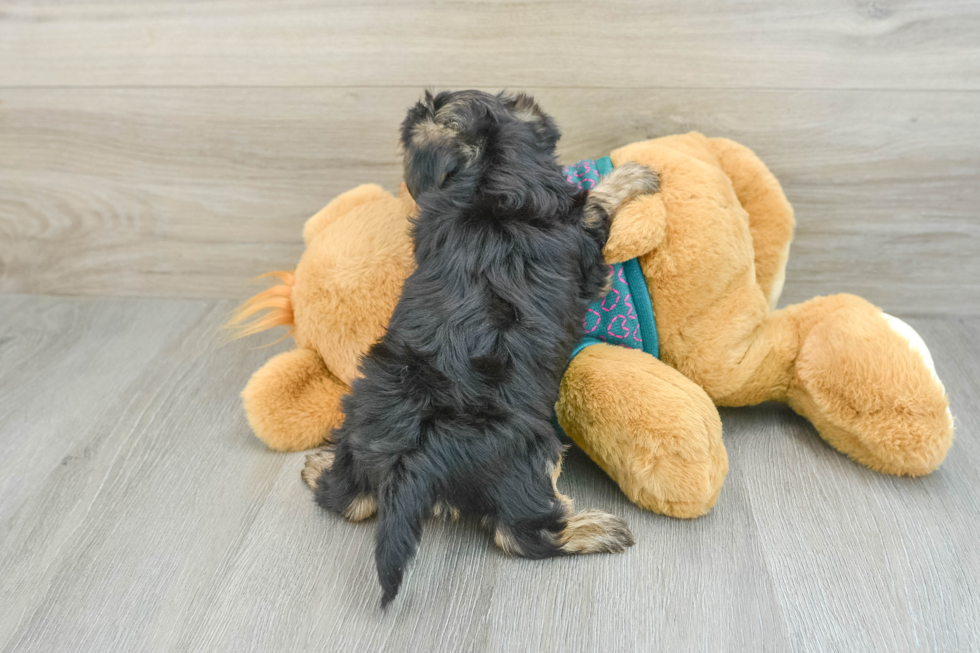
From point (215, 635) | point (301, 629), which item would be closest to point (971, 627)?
point (301, 629)

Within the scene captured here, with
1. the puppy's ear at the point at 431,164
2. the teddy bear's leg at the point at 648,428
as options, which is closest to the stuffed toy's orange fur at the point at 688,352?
the teddy bear's leg at the point at 648,428

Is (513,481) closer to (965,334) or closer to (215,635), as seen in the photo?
(215,635)

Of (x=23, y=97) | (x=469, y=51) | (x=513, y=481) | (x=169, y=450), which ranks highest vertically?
(x=469, y=51)

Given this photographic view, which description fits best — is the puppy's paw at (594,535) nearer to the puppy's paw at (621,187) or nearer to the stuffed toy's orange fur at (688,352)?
the stuffed toy's orange fur at (688,352)

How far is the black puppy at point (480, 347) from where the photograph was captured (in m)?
0.86

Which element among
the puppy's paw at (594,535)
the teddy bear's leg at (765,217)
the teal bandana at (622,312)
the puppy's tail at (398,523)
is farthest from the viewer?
the teddy bear's leg at (765,217)

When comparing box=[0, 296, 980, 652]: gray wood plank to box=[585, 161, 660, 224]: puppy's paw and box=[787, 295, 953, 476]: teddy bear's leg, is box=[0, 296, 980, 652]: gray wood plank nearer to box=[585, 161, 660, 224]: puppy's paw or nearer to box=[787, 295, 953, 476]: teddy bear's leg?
box=[787, 295, 953, 476]: teddy bear's leg

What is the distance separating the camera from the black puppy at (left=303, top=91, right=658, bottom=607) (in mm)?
863

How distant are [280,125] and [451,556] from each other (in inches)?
38.3

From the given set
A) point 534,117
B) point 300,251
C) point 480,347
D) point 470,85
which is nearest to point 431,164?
point 534,117

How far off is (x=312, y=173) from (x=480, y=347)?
0.79 metres

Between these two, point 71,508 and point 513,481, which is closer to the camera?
point 513,481

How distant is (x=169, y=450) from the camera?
3.97 ft

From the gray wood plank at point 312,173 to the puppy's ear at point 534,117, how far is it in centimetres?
35
